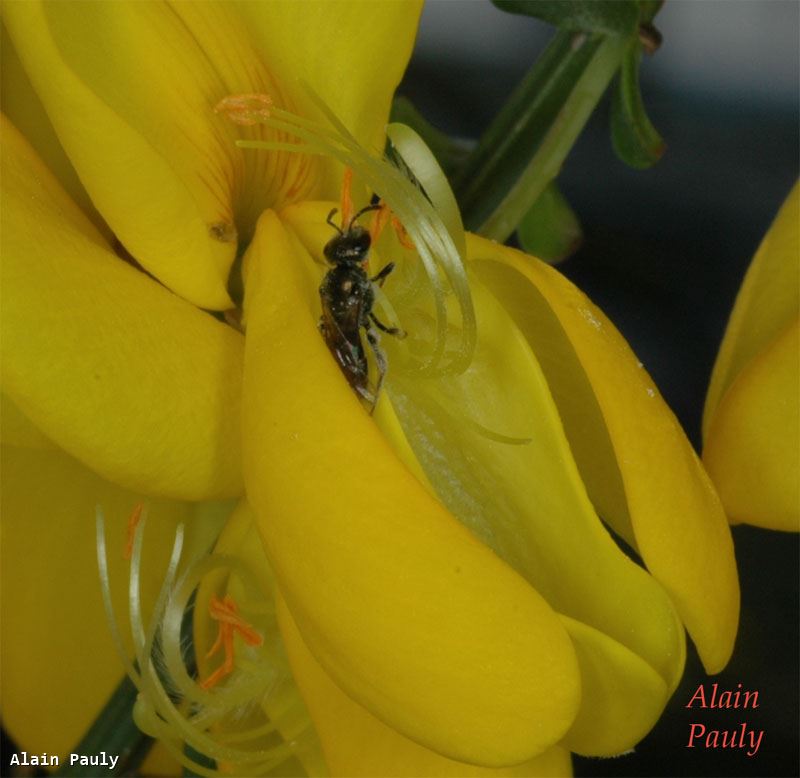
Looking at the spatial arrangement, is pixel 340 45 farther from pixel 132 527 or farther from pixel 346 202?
pixel 132 527

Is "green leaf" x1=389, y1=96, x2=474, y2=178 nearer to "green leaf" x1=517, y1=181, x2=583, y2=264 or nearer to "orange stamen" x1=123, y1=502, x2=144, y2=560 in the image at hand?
"green leaf" x1=517, y1=181, x2=583, y2=264

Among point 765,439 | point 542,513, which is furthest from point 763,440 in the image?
point 542,513

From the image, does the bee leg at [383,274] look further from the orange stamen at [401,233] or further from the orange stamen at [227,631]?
the orange stamen at [227,631]

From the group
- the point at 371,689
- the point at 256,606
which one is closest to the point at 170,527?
the point at 256,606

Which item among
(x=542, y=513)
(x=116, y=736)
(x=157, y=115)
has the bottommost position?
(x=116, y=736)

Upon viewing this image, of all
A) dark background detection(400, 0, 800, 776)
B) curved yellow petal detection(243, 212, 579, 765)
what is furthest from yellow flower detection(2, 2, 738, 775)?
dark background detection(400, 0, 800, 776)
